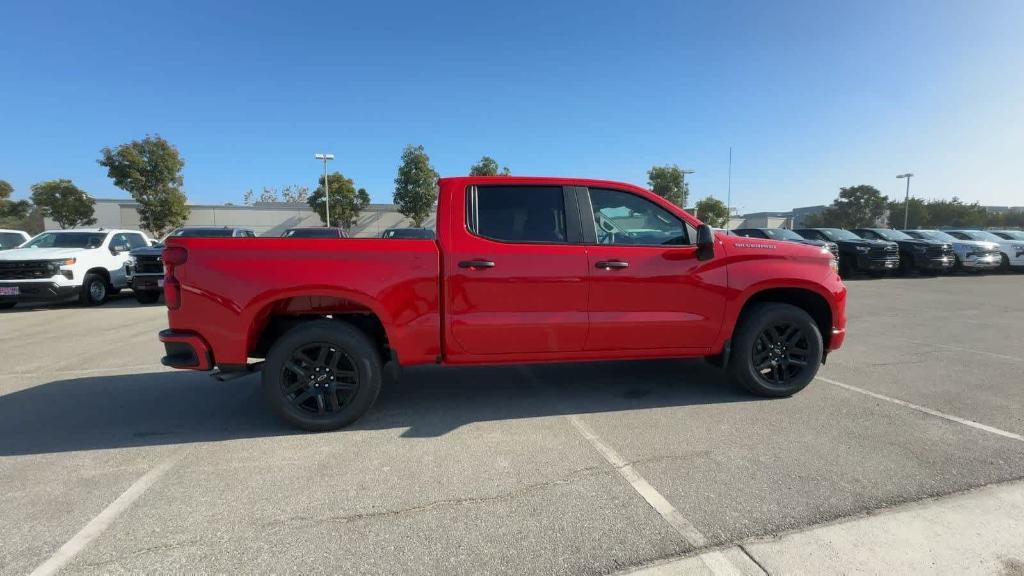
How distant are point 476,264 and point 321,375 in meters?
1.43

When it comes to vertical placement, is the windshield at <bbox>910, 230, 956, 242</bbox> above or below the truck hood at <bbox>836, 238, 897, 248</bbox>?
above

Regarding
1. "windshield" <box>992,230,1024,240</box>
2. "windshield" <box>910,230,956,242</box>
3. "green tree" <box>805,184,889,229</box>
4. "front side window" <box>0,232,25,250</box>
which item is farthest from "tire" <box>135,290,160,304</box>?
"green tree" <box>805,184,889,229</box>

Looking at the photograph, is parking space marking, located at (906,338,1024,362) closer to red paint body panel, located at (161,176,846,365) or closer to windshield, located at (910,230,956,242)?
red paint body panel, located at (161,176,846,365)

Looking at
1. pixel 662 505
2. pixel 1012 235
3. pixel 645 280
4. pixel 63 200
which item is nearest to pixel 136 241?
pixel 645 280

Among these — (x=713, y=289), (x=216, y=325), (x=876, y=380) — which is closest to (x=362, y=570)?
(x=216, y=325)

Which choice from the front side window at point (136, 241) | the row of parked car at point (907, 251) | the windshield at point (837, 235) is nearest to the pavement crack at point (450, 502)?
the front side window at point (136, 241)

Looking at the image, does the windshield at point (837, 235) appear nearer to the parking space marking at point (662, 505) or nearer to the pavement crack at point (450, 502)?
the parking space marking at point (662, 505)

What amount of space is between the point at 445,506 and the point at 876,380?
459cm

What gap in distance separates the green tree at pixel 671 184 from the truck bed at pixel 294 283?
42.8 meters

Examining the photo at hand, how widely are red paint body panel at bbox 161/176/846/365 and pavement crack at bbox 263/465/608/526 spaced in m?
1.08

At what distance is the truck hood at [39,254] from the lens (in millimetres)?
9758

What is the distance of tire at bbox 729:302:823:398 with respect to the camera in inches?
167

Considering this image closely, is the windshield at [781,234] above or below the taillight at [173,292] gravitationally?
above

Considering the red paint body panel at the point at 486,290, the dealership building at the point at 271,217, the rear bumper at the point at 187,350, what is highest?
the dealership building at the point at 271,217
